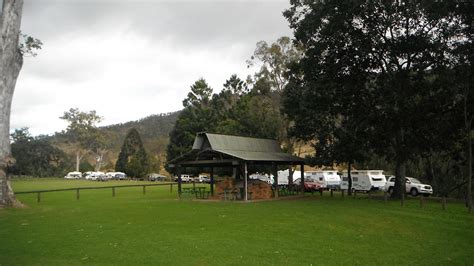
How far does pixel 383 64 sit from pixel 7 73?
21.5 meters

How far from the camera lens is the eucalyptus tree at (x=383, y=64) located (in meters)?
22.5

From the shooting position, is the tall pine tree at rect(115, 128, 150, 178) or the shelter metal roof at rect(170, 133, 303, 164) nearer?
the shelter metal roof at rect(170, 133, 303, 164)

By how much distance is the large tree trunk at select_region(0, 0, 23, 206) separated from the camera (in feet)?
70.9

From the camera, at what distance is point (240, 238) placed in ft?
37.5

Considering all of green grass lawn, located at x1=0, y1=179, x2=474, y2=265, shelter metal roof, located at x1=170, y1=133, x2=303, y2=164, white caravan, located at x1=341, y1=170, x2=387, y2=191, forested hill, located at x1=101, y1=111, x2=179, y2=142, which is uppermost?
forested hill, located at x1=101, y1=111, x2=179, y2=142

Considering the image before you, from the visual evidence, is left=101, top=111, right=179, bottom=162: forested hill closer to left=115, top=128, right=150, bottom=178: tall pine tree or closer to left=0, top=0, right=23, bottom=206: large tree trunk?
left=115, top=128, right=150, bottom=178: tall pine tree

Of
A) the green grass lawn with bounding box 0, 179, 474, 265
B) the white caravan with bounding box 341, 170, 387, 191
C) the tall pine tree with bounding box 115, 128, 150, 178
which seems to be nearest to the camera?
the green grass lawn with bounding box 0, 179, 474, 265

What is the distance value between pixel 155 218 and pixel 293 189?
62.2ft

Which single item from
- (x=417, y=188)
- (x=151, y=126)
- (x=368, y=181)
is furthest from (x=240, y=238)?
(x=151, y=126)

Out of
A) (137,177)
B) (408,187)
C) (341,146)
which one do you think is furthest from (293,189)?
(137,177)

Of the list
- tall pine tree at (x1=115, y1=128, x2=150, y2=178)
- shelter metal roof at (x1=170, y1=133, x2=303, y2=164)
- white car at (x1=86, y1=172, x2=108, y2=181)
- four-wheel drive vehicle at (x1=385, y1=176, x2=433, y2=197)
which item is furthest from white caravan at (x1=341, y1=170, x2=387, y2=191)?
tall pine tree at (x1=115, y1=128, x2=150, y2=178)

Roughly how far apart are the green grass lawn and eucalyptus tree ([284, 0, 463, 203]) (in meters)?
7.37

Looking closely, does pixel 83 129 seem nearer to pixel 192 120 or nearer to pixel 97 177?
pixel 97 177

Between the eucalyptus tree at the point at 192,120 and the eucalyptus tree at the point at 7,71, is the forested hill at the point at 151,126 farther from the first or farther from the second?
the eucalyptus tree at the point at 7,71
